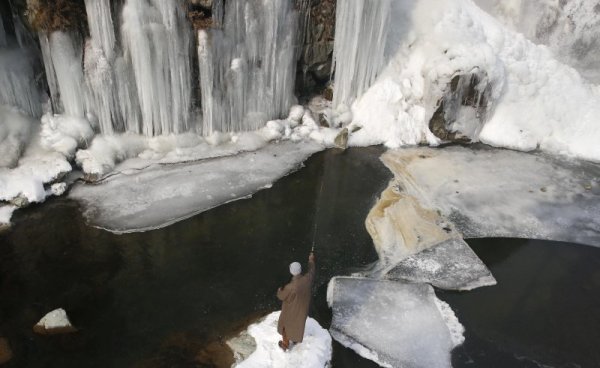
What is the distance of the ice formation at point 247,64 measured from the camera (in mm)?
9906

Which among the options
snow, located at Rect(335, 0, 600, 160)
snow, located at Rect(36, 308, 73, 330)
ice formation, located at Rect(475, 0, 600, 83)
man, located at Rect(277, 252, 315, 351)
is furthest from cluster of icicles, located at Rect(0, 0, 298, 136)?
ice formation, located at Rect(475, 0, 600, 83)

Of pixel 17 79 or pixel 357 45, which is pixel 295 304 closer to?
pixel 17 79

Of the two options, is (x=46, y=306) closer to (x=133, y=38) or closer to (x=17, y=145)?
(x=17, y=145)

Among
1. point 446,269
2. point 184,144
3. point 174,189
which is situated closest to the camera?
point 446,269

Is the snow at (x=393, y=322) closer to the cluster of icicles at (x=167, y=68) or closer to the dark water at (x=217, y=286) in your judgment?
the dark water at (x=217, y=286)

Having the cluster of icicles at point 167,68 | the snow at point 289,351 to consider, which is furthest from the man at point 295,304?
the cluster of icicles at point 167,68

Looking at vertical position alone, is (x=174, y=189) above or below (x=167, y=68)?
below

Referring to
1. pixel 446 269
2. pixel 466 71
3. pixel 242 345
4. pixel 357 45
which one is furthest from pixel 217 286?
pixel 466 71

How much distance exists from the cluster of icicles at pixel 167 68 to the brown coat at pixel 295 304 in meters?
6.22

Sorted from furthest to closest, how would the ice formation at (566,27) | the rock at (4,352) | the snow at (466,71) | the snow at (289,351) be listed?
the ice formation at (566,27) → the snow at (466,71) → the rock at (4,352) → the snow at (289,351)

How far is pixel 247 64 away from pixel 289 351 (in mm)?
7056

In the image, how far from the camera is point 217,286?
6.83 meters

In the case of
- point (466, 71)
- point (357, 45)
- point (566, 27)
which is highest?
point (566, 27)

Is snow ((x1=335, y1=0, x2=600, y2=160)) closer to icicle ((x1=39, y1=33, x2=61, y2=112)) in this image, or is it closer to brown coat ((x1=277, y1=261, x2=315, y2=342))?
icicle ((x1=39, y1=33, x2=61, y2=112))
